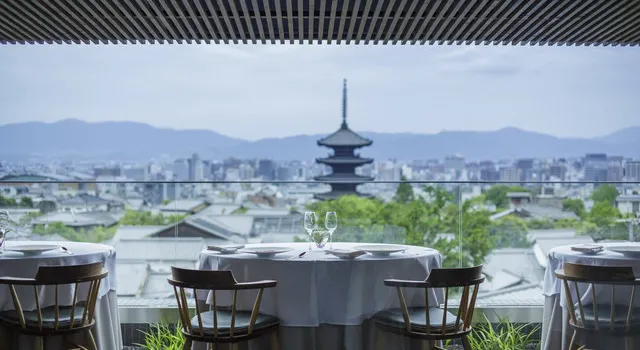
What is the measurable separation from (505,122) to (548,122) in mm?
3444

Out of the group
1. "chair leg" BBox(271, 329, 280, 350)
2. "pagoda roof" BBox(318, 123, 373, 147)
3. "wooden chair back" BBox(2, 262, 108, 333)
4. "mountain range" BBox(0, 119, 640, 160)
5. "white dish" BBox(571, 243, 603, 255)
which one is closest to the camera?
"wooden chair back" BBox(2, 262, 108, 333)

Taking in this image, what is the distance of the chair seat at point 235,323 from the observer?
3.78 metres

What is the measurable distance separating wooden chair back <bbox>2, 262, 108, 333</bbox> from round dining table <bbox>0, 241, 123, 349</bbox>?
77 mm

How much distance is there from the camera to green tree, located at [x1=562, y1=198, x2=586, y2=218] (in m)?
7.55

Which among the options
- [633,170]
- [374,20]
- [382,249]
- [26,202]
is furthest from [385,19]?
[633,170]

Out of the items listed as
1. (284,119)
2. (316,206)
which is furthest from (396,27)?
(284,119)

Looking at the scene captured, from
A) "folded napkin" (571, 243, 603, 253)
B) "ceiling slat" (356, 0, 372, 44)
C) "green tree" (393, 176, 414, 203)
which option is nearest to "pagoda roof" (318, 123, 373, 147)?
"green tree" (393, 176, 414, 203)

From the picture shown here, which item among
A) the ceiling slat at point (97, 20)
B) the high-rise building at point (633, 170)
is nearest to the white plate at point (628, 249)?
the ceiling slat at point (97, 20)

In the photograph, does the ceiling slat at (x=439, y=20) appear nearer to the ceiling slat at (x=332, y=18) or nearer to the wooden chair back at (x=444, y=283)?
the ceiling slat at (x=332, y=18)

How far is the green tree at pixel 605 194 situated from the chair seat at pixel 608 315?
273 centimetres

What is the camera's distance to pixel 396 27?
5.82m

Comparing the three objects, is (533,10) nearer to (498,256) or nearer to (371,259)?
(371,259)

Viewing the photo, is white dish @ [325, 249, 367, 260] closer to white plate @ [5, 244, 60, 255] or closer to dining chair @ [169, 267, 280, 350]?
dining chair @ [169, 267, 280, 350]

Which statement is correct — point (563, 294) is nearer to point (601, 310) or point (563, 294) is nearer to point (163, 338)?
point (601, 310)
